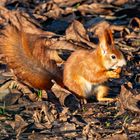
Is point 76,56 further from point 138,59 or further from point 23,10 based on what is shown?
point 23,10

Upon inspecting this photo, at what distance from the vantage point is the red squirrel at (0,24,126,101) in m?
6.15

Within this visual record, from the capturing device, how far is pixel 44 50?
634 cm

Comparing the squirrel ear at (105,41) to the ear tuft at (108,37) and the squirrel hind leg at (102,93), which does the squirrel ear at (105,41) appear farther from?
the squirrel hind leg at (102,93)

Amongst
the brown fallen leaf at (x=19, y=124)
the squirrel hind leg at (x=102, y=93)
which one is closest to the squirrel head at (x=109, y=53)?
the squirrel hind leg at (x=102, y=93)

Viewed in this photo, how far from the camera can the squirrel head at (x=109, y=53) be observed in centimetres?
615

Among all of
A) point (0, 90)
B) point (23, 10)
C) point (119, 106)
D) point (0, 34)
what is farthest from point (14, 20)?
point (119, 106)

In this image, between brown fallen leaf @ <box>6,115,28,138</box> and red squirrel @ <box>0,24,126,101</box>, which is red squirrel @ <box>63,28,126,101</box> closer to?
red squirrel @ <box>0,24,126,101</box>

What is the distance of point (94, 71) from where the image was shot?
20.5 ft

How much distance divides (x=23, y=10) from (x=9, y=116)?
138 inches

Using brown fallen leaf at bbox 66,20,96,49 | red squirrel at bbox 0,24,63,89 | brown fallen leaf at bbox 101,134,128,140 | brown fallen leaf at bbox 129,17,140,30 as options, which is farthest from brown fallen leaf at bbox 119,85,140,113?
brown fallen leaf at bbox 129,17,140,30

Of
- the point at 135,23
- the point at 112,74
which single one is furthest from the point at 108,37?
the point at 135,23

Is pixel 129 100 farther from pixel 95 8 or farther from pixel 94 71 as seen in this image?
pixel 95 8

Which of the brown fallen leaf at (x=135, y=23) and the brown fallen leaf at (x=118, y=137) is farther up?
the brown fallen leaf at (x=135, y=23)

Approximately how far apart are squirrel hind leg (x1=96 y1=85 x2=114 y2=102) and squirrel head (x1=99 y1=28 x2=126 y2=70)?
0.62 feet
